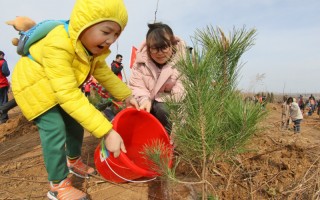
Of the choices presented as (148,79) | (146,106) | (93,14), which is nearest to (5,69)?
(148,79)

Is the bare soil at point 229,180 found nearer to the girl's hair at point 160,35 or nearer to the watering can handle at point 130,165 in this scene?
the watering can handle at point 130,165

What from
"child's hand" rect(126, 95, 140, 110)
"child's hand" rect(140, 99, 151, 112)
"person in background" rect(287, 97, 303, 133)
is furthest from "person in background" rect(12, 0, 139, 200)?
"person in background" rect(287, 97, 303, 133)

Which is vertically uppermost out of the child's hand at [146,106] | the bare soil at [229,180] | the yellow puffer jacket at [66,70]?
the yellow puffer jacket at [66,70]

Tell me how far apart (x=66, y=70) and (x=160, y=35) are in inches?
32.1

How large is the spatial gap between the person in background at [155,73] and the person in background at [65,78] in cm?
48

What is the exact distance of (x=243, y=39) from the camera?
1.04 m

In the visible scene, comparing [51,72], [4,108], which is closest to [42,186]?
[51,72]

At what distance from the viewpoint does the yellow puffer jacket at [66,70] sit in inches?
50.2

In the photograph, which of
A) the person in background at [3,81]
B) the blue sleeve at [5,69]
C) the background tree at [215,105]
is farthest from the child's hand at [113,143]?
the blue sleeve at [5,69]

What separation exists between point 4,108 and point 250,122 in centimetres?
465

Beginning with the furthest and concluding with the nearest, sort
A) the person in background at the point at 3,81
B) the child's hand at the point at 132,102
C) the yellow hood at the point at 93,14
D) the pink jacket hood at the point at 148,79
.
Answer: the person in background at the point at 3,81
the pink jacket hood at the point at 148,79
the child's hand at the point at 132,102
the yellow hood at the point at 93,14

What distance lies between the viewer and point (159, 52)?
6.51 ft

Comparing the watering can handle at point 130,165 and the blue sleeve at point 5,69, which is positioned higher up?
the blue sleeve at point 5,69

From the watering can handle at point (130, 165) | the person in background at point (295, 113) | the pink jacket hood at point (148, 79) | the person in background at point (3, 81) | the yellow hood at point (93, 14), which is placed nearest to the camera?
the yellow hood at point (93, 14)
